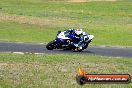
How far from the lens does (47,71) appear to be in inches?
636

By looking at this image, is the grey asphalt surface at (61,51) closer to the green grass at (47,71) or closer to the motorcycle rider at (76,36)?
the motorcycle rider at (76,36)

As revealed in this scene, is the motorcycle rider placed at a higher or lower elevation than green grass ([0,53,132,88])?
lower

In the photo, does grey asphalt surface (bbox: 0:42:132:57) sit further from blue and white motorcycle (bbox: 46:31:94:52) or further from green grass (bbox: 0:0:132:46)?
green grass (bbox: 0:0:132:46)

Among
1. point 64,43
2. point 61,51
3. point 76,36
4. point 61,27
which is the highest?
point 76,36


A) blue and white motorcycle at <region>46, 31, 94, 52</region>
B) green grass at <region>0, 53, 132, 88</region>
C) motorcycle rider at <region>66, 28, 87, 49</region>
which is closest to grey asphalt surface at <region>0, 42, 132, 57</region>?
blue and white motorcycle at <region>46, 31, 94, 52</region>

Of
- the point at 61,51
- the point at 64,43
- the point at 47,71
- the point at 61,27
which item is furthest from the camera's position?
the point at 61,27

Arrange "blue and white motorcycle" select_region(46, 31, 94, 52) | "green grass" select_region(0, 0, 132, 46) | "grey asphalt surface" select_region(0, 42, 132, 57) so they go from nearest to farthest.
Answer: "grey asphalt surface" select_region(0, 42, 132, 57) < "blue and white motorcycle" select_region(46, 31, 94, 52) < "green grass" select_region(0, 0, 132, 46)

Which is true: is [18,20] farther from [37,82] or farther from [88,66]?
[37,82]

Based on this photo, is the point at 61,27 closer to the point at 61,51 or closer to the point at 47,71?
the point at 61,51

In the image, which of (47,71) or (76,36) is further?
(76,36)

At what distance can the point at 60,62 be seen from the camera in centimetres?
1866

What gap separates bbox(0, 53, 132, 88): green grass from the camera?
14.2 meters

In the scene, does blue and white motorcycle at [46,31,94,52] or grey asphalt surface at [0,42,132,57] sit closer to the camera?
grey asphalt surface at [0,42,132,57]

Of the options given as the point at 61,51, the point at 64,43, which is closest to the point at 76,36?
the point at 64,43
